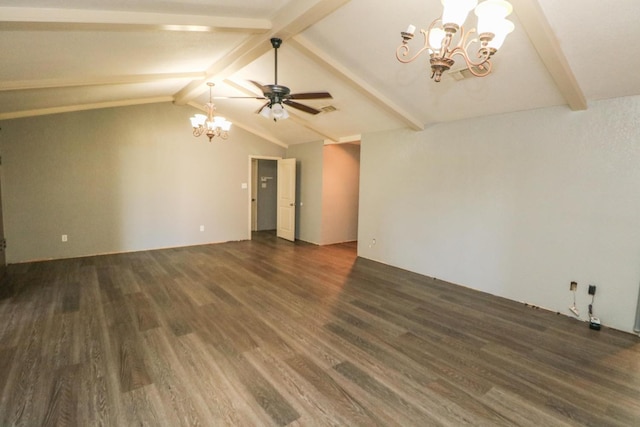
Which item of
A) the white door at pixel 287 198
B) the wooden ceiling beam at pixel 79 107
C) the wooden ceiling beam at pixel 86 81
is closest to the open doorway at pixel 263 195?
the white door at pixel 287 198

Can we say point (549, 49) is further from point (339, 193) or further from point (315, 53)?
Answer: point (339, 193)

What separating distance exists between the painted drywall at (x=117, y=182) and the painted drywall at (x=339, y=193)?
80.6 inches

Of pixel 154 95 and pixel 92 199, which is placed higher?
pixel 154 95

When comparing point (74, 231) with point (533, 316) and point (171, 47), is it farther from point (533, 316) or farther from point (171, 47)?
point (533, 316)

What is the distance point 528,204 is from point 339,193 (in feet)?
13.8

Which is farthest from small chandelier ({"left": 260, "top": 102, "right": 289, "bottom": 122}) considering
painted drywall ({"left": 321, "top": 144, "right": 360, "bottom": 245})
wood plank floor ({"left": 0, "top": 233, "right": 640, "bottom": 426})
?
painted drywall ({"left": 321, "top": 144, "right": 360, "bottom": 245})

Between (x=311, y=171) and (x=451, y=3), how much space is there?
233 inches

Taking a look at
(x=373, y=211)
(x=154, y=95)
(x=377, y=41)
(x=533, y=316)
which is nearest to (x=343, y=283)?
(x=373, y=211)

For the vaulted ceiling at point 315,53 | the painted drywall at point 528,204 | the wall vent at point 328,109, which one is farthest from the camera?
the wall vent at point 328,109

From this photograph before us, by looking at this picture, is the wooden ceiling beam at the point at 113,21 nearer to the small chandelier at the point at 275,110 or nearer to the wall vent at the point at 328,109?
the small chandelier at the point at 275,110

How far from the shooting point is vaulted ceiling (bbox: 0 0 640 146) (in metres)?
2.49

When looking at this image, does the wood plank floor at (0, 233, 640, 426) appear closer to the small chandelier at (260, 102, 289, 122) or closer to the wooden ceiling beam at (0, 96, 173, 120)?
the small chandelier at (260, 102, 289, 122)

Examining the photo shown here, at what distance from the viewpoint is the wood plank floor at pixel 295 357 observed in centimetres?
207

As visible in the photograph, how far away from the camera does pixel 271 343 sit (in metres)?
2.91
